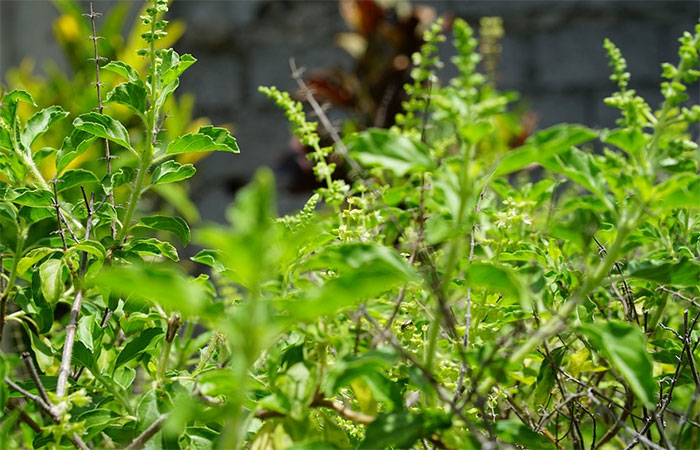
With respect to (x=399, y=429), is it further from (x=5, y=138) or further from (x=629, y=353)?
(x=5, y=138)

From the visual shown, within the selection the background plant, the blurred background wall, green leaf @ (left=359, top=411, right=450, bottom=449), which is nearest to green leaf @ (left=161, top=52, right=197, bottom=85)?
the background plant

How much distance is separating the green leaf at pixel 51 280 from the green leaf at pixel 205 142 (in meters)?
0.14

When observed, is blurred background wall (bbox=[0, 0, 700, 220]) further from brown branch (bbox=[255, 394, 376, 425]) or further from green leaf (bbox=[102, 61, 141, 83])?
brown branch (bbox=[255, 394, 376, 425])

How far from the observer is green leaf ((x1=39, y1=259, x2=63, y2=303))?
0.65 meters

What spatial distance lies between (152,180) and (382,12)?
232 centimetres

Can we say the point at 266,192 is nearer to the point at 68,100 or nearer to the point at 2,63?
the point at 68,100

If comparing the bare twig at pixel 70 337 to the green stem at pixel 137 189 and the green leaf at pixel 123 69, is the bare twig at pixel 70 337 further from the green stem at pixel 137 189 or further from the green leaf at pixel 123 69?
the green leaf at pixel 123 69

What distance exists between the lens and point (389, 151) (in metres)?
0.51

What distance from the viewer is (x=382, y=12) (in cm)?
288

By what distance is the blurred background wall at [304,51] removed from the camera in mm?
3658

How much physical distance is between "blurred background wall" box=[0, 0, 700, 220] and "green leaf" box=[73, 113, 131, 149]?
2.81 m

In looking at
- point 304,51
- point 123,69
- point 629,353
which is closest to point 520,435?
point 629,353

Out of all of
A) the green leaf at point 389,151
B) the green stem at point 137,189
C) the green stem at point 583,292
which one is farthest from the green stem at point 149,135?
the green stem at point 583,292

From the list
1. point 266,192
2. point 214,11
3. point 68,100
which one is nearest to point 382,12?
point 68,100
